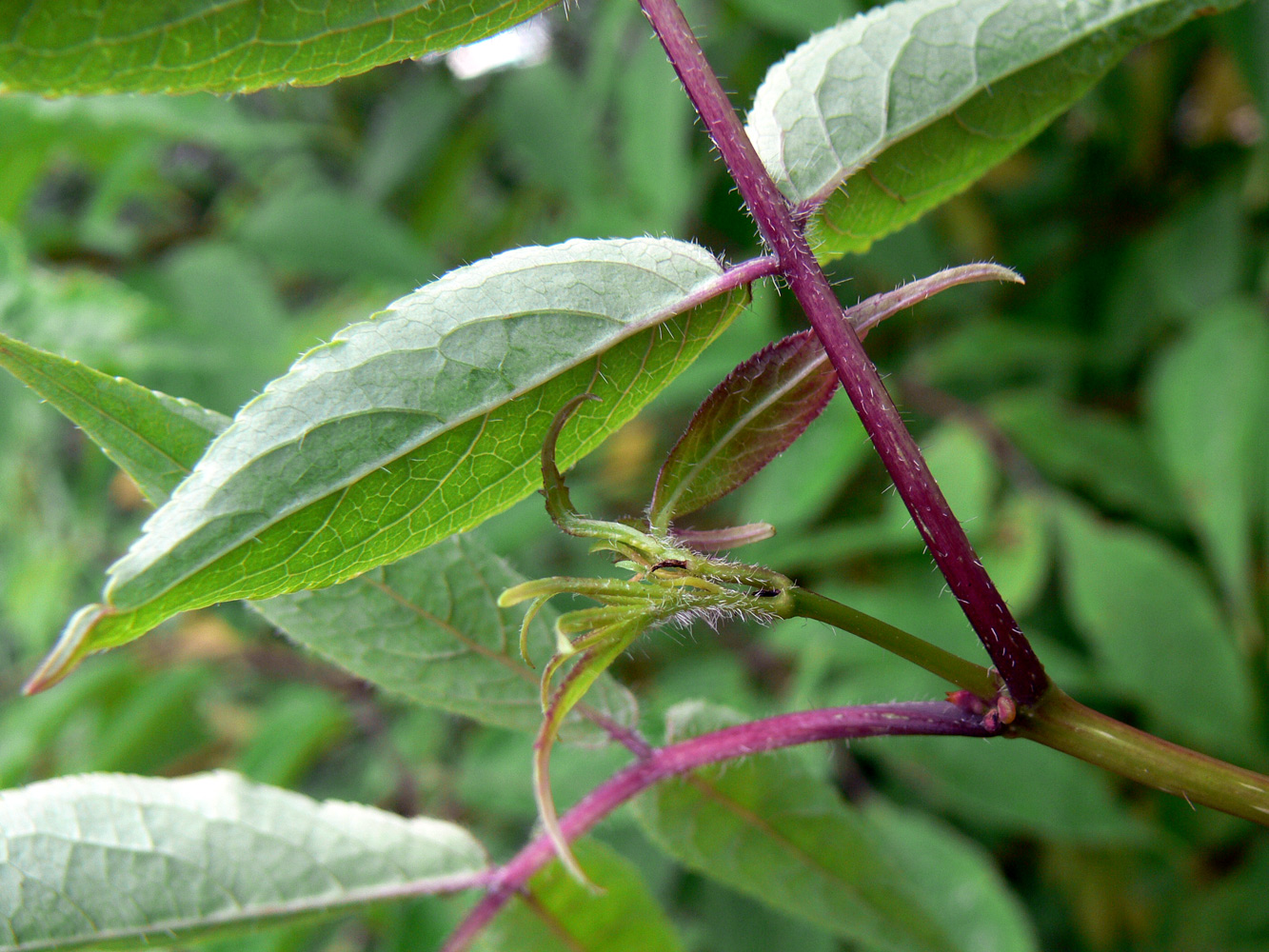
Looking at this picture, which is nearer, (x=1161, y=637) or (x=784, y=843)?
(x=784, y=843)

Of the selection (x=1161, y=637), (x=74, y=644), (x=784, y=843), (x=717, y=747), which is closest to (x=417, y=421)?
(x=74, y=644)

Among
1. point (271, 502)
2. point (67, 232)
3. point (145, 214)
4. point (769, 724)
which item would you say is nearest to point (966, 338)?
point (769, 724)

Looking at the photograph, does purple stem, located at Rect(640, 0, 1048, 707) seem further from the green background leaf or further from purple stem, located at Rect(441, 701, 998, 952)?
the green background leaf

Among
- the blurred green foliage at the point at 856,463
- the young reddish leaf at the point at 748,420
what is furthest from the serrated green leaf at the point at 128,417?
the blurred green foliage at the point at 856,463

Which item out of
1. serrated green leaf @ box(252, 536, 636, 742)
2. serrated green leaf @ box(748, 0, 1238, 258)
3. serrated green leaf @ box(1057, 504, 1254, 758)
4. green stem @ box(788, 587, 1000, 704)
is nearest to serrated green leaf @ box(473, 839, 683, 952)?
serrated green leaf @ box(252, 536, 636, 742)

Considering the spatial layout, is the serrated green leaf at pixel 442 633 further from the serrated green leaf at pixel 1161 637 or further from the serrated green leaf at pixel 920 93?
the serrated green leaf at pixel 1161 637

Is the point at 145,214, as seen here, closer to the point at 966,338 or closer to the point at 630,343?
the point at 966,338

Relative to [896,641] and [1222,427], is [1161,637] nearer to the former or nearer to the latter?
[1222,427]
